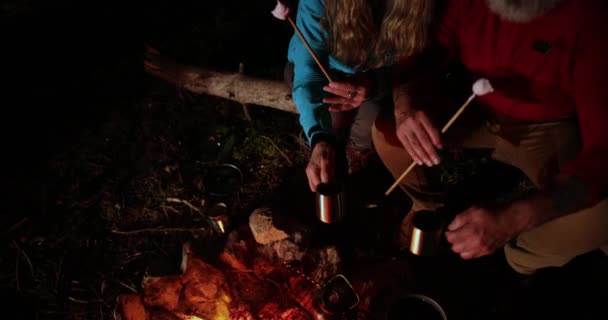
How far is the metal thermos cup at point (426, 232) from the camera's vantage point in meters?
2.27

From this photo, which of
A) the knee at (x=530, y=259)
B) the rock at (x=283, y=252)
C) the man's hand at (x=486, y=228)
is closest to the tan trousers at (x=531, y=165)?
the knee at (x=530, y=259)

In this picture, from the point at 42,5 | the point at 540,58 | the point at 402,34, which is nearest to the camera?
the point at 540,58

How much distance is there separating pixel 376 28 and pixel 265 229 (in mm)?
1699

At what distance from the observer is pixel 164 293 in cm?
276

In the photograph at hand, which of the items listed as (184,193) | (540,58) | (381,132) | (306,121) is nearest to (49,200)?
(184,193)

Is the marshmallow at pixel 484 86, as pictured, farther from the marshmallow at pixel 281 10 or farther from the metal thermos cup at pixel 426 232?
the marshmallow at pixel 281 10

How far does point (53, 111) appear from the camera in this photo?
17.3 feet

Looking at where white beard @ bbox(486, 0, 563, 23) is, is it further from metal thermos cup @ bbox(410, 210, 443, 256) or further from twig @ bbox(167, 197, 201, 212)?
twig @ bbox(167, 197, 201, 212)

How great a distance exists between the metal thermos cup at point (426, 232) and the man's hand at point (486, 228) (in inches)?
5.4

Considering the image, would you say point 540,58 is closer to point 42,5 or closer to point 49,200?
point 49,200

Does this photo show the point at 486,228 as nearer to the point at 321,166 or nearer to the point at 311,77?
the point at 321,166

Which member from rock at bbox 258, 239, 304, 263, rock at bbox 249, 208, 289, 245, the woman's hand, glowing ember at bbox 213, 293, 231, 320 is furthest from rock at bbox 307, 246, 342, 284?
the woman's hand

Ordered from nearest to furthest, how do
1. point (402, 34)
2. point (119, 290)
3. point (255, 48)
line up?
1. point (402, 34)
2. point (119, 290)
3. point (255, 48)

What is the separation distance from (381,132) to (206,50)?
3697 mm
